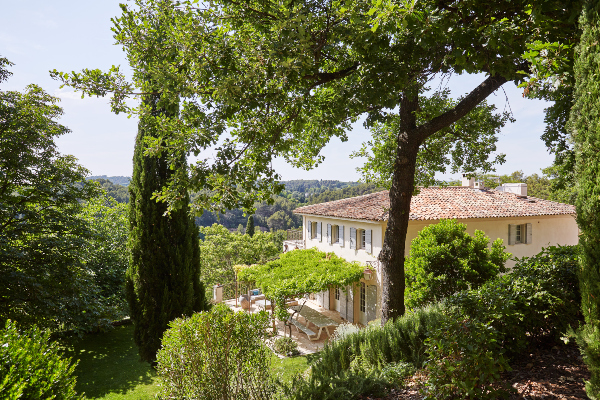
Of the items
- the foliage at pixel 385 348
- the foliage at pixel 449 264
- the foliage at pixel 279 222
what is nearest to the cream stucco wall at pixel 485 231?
the foliage at pixel 449 264

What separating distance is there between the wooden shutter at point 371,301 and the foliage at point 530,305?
39.7 feet

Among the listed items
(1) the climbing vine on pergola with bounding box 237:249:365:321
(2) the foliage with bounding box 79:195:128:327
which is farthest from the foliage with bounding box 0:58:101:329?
(1) the climbing vine on pergola with bounding box 237:249:365:321

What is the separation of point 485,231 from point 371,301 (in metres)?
7.11

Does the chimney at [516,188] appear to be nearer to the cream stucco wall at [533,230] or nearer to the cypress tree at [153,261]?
the cream stucco wall at [533,230]

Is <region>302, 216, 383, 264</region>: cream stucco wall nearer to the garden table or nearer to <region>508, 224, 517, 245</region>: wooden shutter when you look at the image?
the garden table

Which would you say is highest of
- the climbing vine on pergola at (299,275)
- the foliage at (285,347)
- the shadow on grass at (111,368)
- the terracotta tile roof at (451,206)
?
the terracotta tile roof at (451,206)

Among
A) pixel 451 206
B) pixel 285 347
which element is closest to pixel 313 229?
pixel 451 206

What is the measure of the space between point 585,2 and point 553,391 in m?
4.02

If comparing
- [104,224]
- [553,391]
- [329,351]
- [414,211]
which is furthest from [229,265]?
[553,391]

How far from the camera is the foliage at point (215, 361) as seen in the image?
14.9ft

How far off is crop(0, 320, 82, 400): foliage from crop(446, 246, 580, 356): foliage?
4847mm

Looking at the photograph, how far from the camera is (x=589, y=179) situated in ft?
10.3

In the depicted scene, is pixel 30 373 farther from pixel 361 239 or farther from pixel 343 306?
pixel 343 306

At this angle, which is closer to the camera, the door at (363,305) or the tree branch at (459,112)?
A: the tree branch at (459,112)
